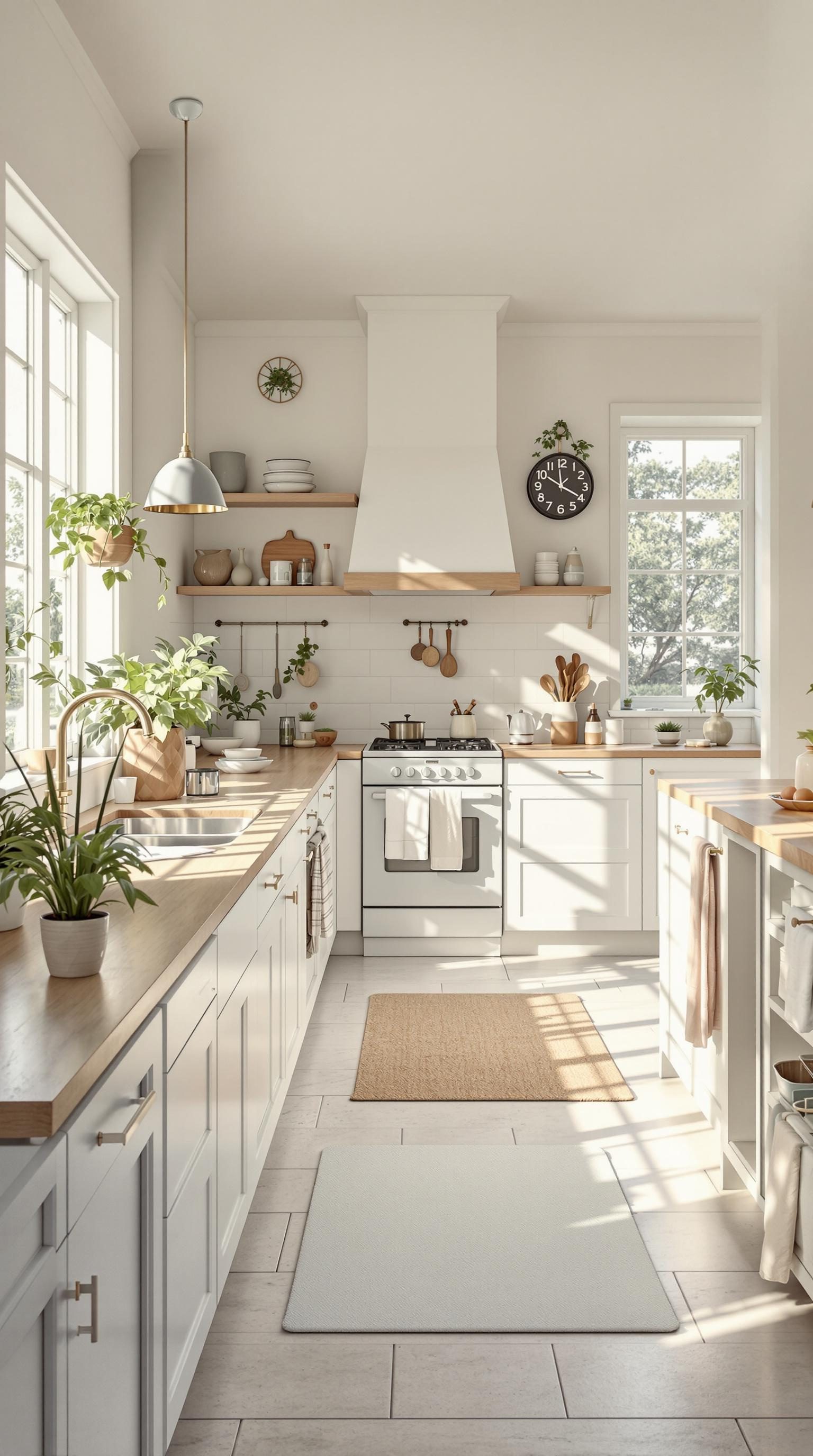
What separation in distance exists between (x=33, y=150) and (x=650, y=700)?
4.00 metres

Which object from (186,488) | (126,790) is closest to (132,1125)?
(126,790)

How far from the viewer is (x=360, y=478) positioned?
18.6ft

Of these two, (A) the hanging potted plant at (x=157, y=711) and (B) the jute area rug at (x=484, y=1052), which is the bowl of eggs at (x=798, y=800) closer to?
(B) the jute area rug at (x=484, y=1052)

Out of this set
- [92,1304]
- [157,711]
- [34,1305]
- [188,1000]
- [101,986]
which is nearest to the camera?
[34,1305]

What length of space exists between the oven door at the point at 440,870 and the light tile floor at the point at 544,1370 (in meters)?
2.11

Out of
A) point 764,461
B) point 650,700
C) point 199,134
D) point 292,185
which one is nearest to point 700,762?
point 650,700

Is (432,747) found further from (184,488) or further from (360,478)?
(184,488)

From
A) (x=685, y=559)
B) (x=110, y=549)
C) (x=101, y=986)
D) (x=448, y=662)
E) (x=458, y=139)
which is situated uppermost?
(x=458, y=139)

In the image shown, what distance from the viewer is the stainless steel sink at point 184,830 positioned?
305 centimetres

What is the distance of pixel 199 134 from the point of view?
3660 millimetres

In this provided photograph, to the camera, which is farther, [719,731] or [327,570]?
[327,570]

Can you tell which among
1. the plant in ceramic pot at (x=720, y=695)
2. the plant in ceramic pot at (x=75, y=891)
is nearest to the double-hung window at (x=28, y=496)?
the plant in ceramic pot at (x=75, y=891)

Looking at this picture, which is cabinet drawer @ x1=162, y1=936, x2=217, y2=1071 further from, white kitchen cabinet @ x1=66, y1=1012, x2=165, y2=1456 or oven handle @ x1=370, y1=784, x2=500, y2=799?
oven handle @ x1=370, y1=784, x2=500, y2=799

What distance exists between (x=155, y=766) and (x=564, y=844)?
2344 millimetres
